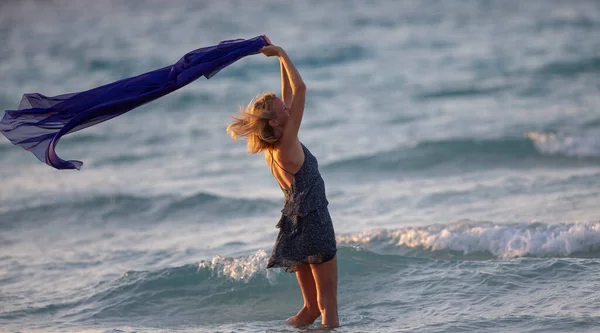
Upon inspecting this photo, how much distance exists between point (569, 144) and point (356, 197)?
13.1ft

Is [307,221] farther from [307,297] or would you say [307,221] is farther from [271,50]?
[271,50]

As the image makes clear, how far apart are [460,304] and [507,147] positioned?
715cm

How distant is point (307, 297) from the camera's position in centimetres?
608

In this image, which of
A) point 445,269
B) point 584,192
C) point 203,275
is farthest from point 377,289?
point 584,192

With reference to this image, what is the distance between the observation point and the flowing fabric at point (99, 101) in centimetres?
590

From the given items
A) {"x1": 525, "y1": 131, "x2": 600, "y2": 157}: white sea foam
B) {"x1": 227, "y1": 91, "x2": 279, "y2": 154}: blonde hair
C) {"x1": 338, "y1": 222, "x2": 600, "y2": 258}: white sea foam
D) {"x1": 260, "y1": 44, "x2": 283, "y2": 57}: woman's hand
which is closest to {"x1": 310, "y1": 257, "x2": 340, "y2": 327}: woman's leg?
{"x1": 227, "y1": 91, "x2": 279, "y2": 154}: blonde hair

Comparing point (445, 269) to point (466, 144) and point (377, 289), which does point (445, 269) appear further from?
point (466, 144)

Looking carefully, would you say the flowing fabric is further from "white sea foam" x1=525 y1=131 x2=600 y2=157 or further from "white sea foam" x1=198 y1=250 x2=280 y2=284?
"white sea foam" x1=525 y1=131 x2=600 y2=157

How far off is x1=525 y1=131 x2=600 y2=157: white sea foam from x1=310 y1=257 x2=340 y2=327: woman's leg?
313 inches

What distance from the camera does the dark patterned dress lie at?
18.6 ft

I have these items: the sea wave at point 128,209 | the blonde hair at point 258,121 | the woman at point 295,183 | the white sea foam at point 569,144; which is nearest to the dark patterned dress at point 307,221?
the woman at point 295,183

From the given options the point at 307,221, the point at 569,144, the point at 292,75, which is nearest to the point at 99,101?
the point at 292,75

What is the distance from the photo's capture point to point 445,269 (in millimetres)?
7613

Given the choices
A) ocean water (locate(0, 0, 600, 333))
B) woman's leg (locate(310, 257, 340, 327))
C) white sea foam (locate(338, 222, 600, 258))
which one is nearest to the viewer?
woman's leg (locate(310, 257, 340, 327))
